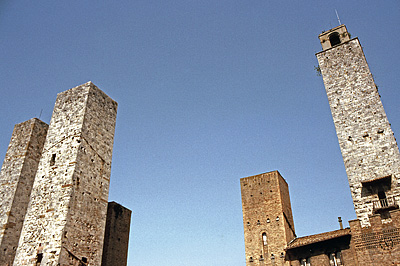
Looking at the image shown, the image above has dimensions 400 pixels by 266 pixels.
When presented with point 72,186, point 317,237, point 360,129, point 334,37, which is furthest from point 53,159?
point 334,37

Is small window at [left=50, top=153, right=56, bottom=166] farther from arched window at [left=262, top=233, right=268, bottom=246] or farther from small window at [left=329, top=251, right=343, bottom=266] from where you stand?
arched window at [left=262, top=233, right=268, bottom=246]

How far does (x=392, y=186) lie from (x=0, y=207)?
18.7 metres

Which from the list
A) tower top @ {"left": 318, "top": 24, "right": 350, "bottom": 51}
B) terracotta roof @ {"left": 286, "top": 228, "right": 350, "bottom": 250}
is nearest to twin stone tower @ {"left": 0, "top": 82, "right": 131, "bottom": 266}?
terracotta roof @ {"left": 286, "top": 228, "right": 350, "bottom": 250}

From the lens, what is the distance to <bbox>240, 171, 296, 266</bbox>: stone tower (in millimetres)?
25609

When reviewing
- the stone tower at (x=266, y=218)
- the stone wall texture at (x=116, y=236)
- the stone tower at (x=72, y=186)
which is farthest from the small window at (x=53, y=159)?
the stone tower at (x=266, y=218)

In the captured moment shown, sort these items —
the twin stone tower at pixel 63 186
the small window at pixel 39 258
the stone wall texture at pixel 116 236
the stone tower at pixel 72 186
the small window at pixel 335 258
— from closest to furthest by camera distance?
the small window at pixel 39 258 → the stone tower at pixel 72 186 → the twin stone tower at pixel 63 186 → the stone wall texture at pixel 116 236 → the small window at pixel 335 258

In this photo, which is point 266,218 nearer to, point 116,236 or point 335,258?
point 335,258

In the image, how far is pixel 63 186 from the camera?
48.3 ft

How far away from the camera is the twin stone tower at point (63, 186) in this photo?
14.0 m

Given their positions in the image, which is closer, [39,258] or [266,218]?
[39,258]

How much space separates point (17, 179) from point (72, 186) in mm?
4805

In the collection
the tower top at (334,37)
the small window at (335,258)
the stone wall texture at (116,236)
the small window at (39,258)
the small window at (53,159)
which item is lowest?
the small window at (39,258)

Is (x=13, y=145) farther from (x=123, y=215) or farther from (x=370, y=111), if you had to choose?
(x=370, y=111)

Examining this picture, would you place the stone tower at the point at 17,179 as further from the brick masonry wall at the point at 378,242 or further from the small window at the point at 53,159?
the brick masonry wall at the point at 378,242
